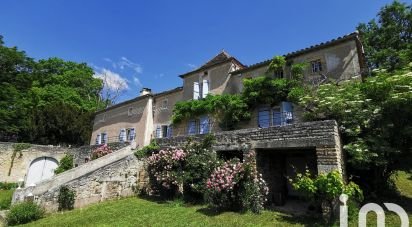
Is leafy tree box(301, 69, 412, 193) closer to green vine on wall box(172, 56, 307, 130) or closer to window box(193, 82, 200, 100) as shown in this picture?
green vine on wall box(172, 56, 307, 130)

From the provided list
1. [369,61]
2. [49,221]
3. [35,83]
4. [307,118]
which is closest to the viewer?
[49,221]

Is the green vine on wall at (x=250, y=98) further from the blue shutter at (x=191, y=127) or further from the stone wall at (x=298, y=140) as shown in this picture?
the stone wall at (x=298, y=140)

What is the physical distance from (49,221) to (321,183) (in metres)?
9.43

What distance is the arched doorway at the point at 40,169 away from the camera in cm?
2192

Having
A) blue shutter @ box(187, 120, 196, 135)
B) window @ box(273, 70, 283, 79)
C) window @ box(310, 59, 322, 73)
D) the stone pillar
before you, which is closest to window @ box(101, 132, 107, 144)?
blue shutter @ box(187, 120, 196, 135)

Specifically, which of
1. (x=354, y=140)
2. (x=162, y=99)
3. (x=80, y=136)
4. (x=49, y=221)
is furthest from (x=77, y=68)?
(x=354, y=140)

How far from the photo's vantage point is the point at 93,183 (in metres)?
12.2

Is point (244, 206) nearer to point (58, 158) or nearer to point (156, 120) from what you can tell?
point (156, 120)

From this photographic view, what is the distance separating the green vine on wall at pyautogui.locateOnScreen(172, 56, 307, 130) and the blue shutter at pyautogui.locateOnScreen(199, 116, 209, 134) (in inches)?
14.7

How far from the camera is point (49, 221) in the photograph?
952cm

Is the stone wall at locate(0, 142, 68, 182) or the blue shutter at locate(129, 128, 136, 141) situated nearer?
the stone wall at locate(0, 142, 68, 182)

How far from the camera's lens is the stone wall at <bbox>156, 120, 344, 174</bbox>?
316 inches

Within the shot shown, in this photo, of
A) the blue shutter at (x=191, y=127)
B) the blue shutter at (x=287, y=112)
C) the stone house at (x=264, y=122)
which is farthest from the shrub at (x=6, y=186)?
the blue shutter at (x=287, y=112)

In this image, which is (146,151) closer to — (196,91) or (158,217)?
(158,217)
